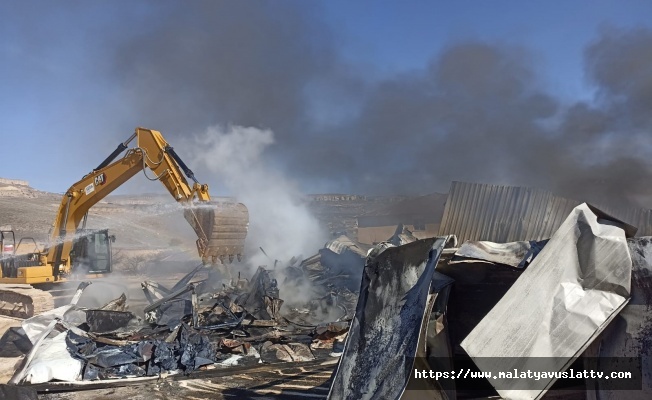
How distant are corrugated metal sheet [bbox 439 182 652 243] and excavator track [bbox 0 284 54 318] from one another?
811 cm

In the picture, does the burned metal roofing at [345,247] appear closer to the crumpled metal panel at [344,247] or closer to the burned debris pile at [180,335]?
the crumpled metal panel at [344,247]

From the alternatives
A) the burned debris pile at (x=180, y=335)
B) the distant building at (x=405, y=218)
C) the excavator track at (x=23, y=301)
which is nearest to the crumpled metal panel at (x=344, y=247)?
the burned debris pile at (x=180, y=335)

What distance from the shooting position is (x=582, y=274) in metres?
2.95

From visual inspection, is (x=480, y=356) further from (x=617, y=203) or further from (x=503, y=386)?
(x=617, y=203)

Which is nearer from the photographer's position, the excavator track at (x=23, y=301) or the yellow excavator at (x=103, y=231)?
the yellow excavator at (x=103, y=231)

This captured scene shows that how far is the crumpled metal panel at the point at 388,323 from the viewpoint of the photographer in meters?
3.15

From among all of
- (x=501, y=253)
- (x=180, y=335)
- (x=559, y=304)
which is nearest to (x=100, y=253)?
(x=180, y=335)

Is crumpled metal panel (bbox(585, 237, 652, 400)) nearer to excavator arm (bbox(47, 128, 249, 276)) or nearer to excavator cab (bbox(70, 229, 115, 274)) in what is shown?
excavator arm (bbox(47, 128, 249, 276))

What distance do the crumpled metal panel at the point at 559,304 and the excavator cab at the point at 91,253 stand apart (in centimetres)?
1133

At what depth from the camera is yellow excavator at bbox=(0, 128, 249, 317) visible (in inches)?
375

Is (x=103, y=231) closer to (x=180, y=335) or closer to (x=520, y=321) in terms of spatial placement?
(x=180, y=335)

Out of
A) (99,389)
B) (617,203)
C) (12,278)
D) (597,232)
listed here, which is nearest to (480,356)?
(597,232)

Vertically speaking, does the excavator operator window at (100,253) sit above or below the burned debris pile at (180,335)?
above

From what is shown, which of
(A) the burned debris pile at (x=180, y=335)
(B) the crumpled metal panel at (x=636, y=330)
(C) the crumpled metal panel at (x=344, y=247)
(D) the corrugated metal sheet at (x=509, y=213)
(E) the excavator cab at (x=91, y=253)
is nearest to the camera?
(B) the crumpled metal panel at (x=636, y=330)
